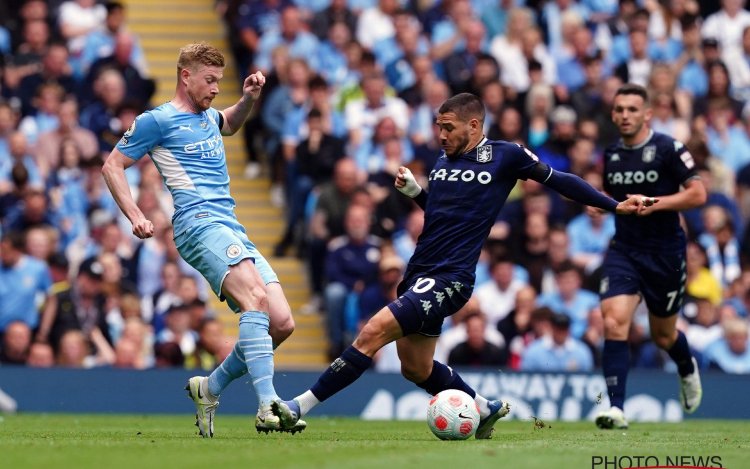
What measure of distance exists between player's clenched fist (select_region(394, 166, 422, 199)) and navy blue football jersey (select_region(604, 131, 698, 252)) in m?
2.77

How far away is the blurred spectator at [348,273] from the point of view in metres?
18.0

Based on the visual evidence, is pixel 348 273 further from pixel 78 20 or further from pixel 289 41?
pixel 78 20

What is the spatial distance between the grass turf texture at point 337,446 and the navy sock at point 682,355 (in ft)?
1.88

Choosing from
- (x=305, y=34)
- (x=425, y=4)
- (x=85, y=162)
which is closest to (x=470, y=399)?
(x=85, y=162)

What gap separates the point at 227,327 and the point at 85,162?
2.92 m

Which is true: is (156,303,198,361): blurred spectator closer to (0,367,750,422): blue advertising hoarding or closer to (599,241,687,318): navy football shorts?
(0,367,750,422): blue advertising hoarding

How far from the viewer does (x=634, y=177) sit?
1334 centimetres

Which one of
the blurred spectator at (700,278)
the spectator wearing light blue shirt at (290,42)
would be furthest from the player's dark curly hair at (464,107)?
the spectator wearing light blue shirt at (290,42)

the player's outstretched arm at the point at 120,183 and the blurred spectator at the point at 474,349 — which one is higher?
the player's outstretched arm at the point at 120,183

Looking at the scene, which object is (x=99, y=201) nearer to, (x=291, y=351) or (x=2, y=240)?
(x=2, y=240)

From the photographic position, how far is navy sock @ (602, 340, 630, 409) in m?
13.0

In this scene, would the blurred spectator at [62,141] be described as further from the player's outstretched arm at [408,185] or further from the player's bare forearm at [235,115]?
the player's outstretched arm at [408,185]

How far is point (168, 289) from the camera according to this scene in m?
17.7

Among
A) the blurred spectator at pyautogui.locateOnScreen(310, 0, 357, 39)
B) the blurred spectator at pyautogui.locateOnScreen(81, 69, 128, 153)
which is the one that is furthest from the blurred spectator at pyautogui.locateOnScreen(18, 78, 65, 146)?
the blurred spectator at pyautogui.locateOnScreen(310, 0, 357, 39)
